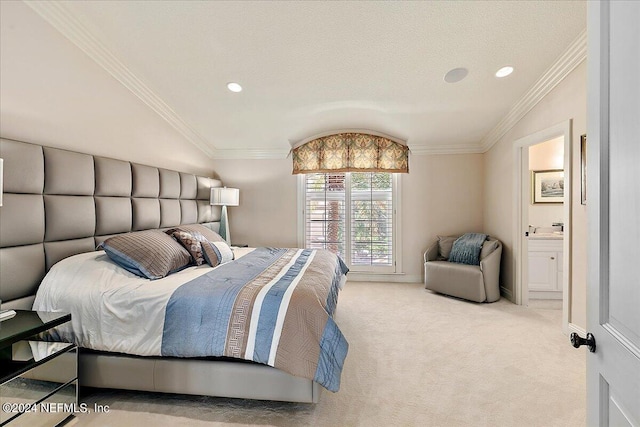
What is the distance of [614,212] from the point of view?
77 centimetres

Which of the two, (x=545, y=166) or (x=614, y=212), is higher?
(x=545, y=166)

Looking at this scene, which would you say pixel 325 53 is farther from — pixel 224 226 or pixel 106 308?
pixel 224 226

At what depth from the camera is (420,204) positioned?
16.0 ft

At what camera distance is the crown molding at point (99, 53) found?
2.24m

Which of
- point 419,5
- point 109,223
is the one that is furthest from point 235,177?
point 419,5

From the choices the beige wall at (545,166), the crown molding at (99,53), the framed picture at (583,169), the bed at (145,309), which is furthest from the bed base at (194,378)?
the beige wall at (545,166)

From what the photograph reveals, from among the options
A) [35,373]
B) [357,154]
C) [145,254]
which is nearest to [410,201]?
[357,154]

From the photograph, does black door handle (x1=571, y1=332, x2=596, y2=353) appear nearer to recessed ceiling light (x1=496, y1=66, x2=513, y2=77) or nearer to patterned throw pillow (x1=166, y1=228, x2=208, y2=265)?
patterned throw pillow (x1=166, y1=228, x2=208, y2=265)

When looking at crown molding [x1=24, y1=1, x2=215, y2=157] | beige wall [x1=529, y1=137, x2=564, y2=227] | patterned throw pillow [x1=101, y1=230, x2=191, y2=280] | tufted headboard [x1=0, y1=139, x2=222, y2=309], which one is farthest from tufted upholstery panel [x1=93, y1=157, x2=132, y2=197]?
beige wall [x1=529, y1=137, x2=564, y2=227]

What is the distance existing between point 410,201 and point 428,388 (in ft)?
10.5

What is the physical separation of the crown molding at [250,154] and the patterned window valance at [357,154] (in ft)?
1.80

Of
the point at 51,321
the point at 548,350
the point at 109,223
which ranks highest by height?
the point at 109,223

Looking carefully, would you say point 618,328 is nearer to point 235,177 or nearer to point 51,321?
point 51,321

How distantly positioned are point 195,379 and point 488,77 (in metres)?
3.56
